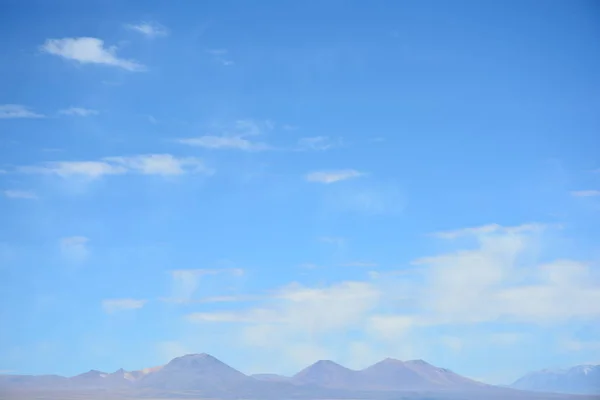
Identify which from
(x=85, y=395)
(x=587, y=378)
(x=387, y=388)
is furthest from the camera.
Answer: (x=387, y=388)

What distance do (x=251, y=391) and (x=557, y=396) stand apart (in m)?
39.1

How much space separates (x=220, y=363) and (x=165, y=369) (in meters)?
8.29

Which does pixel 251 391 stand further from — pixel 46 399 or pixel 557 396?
pixel 557 396

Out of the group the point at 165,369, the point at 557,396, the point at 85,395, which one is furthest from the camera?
the point at 165,369

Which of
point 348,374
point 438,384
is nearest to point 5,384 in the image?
point 348,374

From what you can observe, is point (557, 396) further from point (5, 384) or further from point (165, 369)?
point (5, 384)

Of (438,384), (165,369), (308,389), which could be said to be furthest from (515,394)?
(165,369)

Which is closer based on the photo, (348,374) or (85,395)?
(85,395)

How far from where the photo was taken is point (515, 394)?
296 feet

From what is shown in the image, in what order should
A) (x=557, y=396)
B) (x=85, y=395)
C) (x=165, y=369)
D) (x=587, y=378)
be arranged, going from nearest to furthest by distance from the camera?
(x=557, y=396)
(x=85, y=395)
(x=587, y=378)
(x=165, y=369)

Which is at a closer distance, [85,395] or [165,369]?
[85,395]

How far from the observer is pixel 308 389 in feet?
338

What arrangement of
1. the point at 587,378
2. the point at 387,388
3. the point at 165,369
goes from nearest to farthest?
the point at 587,378
the point at 387,388
the point at 165,369

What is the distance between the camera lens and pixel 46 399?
84062 mm
